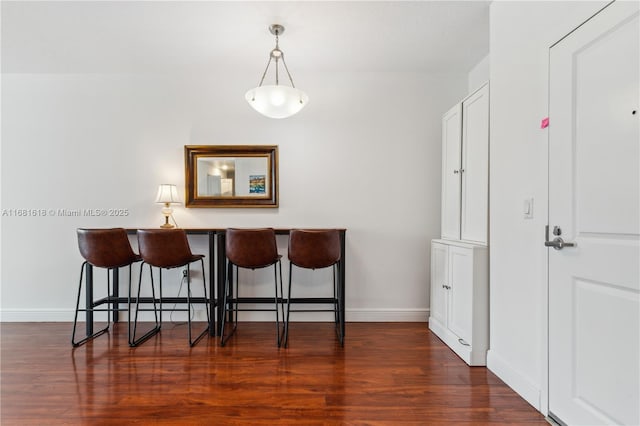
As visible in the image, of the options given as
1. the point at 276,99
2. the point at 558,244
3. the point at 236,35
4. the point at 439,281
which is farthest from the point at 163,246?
the point at 558,244

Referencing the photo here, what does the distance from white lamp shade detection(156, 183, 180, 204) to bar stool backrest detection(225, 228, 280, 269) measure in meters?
0.93

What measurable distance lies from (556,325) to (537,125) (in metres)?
1.05

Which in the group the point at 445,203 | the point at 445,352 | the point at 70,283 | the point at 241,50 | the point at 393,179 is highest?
the point at 241,50

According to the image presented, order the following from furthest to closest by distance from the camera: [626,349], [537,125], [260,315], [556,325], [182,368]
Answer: [260,315]
[182,368]
[537,125]
[556,325]
[626,349]

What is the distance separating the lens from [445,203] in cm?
301

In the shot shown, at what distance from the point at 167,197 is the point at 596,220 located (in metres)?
3.21

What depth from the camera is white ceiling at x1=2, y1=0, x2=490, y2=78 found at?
2307 millimetres

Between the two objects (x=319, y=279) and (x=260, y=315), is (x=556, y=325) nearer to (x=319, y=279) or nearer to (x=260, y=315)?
(x=319, y=279)

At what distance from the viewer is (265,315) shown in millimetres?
3260

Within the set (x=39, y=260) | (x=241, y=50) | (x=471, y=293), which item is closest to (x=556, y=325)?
(x=471, y=293)

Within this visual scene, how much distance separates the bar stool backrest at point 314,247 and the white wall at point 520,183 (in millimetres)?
1152

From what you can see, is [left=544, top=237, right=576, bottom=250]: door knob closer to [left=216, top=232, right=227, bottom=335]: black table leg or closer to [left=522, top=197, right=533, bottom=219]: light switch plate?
[left=522, top=197, right=533, bottom=219]: light switch plate

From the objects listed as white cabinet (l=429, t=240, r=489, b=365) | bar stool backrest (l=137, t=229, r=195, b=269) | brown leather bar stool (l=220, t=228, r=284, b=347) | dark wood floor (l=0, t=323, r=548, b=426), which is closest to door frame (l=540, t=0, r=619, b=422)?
dark wood floor (l=0, t=323, r=548, b=426)

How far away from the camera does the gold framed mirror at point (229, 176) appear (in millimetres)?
3326
